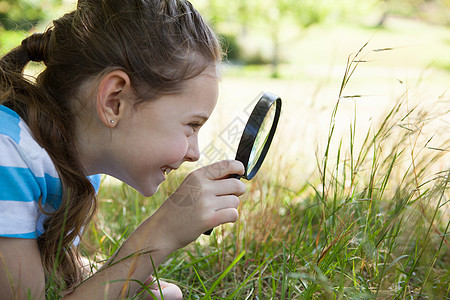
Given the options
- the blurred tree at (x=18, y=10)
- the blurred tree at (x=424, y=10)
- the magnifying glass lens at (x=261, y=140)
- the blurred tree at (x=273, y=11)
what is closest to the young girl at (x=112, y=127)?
the magnifying glass lens at (x=261, y=140)

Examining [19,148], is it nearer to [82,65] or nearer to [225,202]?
[82,65]

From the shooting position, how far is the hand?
150 cm

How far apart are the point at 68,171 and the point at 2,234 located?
30 cm

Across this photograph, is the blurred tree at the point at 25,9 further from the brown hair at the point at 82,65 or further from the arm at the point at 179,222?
the arm at the point at 179,222

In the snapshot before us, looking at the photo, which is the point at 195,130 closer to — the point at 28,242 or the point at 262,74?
the point at 28,242

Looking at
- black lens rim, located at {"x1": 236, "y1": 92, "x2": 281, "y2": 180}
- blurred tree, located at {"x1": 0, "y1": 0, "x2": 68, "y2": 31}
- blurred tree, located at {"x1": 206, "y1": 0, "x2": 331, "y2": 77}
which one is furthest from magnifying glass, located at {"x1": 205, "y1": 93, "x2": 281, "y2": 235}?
blurred tree, located at {"x1": 206, "y1": 0, "x2": 331, "y2": 77}

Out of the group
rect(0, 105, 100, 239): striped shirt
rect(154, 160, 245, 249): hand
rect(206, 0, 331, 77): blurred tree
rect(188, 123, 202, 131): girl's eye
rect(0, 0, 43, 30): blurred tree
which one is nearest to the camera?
rect(0, 105, 100, 239): striped shirt

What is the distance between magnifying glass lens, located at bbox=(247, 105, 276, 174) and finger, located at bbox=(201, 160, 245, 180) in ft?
0.33

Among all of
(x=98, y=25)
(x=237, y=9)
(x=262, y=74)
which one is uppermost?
(x=98, y=25)

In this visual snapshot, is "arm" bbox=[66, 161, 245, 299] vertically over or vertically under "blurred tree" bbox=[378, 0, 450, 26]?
over

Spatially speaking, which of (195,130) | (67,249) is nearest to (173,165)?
(195,130)

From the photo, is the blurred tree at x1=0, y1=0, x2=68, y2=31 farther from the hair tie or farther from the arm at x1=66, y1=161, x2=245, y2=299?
the arm at x1=66, y1=161, x2=245, y2=299

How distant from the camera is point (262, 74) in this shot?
57.3 ft

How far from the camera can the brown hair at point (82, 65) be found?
158 cm
